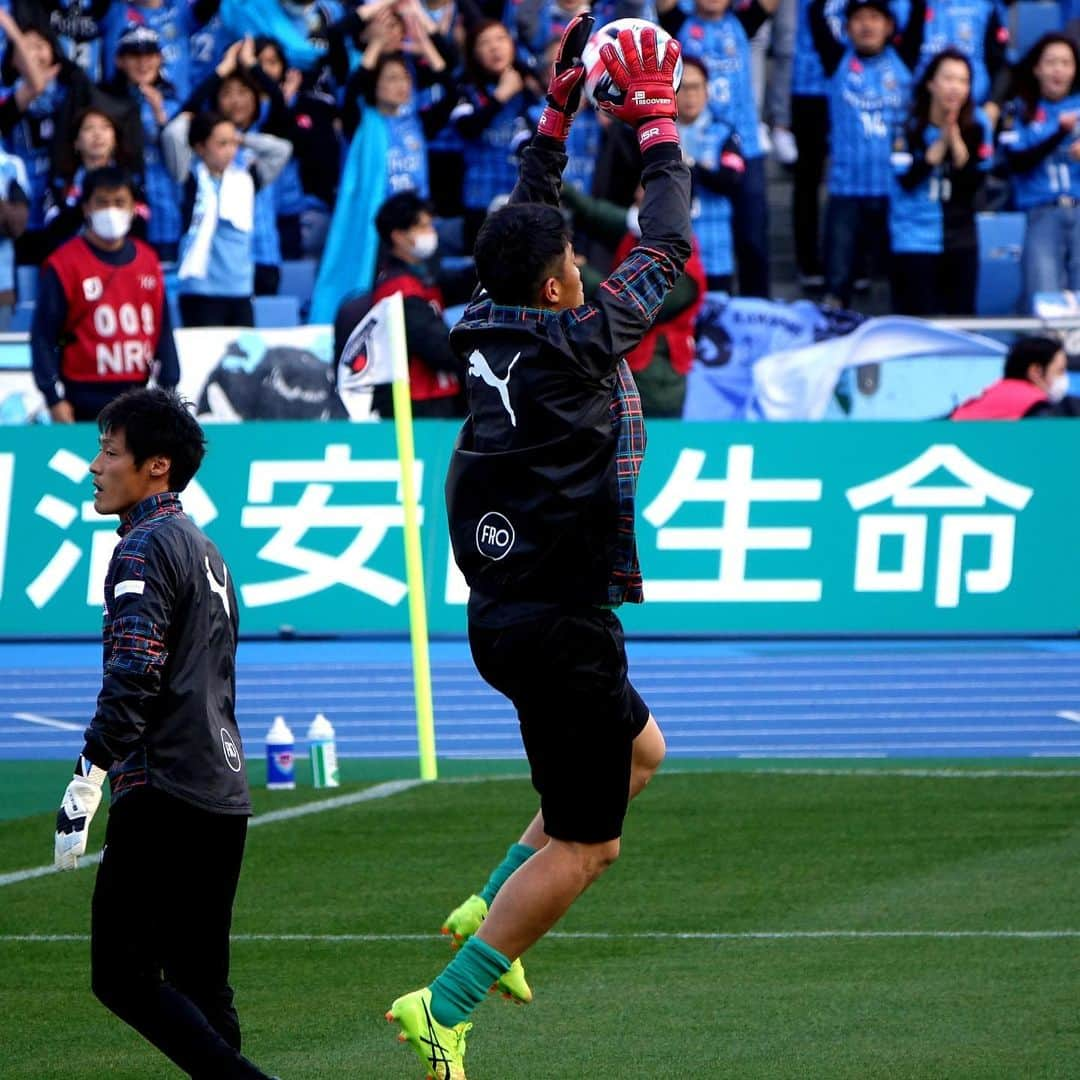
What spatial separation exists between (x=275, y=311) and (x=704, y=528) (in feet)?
18.8

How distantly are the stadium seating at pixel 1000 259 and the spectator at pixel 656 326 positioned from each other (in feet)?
13.5

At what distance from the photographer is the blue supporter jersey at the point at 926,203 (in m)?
18.6

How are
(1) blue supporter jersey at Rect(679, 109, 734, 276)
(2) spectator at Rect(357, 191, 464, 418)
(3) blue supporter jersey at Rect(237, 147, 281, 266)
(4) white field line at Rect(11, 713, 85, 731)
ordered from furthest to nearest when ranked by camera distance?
1. (3) blue supporter jersey at Rect(237, 147, 281, 266)
2. (1) blue supporter jersey at Rect(679, 109, 734, 276)
3. (2) spectator at Rect(357, 191, 464, 418)
4. (4) white field line at Rect(11, 713, 85, 731)

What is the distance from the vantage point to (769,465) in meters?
14.3

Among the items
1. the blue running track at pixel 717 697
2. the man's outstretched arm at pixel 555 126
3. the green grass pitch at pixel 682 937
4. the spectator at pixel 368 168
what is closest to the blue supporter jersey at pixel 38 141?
the spectator at pixel 368 168

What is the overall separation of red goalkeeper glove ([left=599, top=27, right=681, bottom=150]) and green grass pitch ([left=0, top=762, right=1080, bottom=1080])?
2451 mm

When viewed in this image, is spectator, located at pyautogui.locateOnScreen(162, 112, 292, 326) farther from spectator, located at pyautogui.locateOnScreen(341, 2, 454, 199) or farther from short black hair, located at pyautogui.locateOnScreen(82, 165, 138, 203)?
short black hair, located at pyautogui.locateOnScreen(82, 165, 138, 203)

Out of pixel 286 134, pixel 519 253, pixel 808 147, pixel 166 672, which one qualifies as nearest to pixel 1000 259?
pixel 808 147

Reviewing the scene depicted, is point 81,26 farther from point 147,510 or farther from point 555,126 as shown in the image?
point 147,510

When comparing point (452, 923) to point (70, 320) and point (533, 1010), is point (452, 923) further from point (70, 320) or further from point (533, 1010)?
point (70, 320)

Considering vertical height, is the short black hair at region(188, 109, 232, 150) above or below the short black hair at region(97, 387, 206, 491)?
below

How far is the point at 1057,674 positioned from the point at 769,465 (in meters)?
2.07

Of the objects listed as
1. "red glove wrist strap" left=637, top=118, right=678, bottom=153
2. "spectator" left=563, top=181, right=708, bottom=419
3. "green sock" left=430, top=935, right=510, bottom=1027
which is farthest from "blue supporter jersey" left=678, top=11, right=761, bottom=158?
"green sock" left=430, top=935, right=510, bottom=1027

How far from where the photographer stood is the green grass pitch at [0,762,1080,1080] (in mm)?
6551
